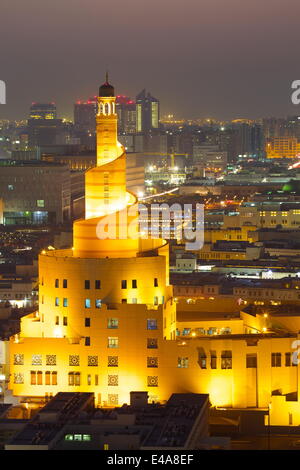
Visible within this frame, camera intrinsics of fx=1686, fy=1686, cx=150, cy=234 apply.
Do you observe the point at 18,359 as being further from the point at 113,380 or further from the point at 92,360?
the point at 113,380

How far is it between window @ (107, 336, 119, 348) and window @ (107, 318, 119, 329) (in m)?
0.15

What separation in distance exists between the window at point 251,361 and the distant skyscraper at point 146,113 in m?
78.7

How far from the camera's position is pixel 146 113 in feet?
344

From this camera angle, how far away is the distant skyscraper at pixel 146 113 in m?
103

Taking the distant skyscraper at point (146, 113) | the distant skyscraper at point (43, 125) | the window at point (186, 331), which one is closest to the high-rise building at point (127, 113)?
the distant skyscraper at point (146, 113)

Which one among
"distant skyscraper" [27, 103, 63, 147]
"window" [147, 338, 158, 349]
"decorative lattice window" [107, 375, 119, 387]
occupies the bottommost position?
"decorative lattice window" [107, 375, 119, 387]

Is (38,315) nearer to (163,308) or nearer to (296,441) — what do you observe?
(163,308)

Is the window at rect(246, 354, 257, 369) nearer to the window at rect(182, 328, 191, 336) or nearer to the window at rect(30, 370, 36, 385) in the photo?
the window at rect(182, 328, 191, 336)

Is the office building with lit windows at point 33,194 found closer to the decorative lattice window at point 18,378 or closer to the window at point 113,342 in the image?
the decorative lattice window at point 18,378

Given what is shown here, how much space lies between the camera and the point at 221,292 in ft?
108

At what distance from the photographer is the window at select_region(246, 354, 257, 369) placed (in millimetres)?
22453

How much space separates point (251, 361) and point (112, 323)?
6.32 ft

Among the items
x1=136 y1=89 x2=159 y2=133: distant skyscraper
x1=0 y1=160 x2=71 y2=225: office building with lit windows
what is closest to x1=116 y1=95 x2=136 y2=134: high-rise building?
x1=136 y1=89 x2=159 y2=133: distant skyscraper

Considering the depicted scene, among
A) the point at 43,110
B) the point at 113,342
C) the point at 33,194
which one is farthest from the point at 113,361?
the point at 43,110
